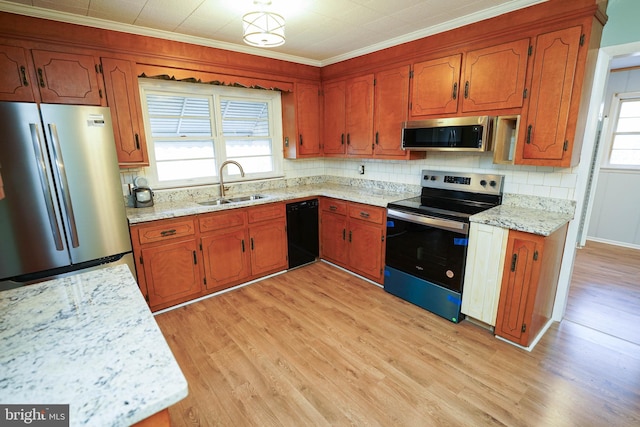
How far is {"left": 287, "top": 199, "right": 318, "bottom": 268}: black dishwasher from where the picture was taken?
11.8ft

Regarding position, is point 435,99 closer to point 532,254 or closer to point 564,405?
point 532,254

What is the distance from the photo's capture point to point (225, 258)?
10.3ft

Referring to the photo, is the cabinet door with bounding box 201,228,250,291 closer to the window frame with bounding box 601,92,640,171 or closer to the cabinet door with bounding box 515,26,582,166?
the cabinet door with bounding box 515,26,582,166

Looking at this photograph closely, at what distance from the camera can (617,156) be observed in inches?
175

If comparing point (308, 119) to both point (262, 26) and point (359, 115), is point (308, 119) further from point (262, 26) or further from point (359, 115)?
point (262, 26)

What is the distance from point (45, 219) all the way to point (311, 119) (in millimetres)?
2887

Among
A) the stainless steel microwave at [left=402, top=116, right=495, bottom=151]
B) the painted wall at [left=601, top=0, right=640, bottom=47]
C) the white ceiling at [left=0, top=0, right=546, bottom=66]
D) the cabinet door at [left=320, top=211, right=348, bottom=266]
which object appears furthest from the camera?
the cabinet door at [left=320, top=211, right=348, bottom=266]

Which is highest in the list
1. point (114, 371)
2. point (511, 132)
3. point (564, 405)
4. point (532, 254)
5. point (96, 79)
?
point (96, 79)

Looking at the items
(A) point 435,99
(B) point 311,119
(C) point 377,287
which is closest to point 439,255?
(C) point 377,287

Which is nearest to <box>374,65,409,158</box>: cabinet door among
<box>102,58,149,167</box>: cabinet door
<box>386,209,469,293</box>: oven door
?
<box>386,209,469,293</box>: oven door

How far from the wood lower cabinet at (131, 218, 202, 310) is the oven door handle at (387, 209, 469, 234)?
6.37 feet

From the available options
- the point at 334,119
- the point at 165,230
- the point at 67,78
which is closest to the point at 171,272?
the point at 165,230

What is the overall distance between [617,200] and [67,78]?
21.9ft

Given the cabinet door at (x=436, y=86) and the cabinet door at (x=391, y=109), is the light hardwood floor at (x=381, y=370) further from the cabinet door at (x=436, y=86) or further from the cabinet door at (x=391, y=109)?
the cabinet door at (x=436, y=86)
